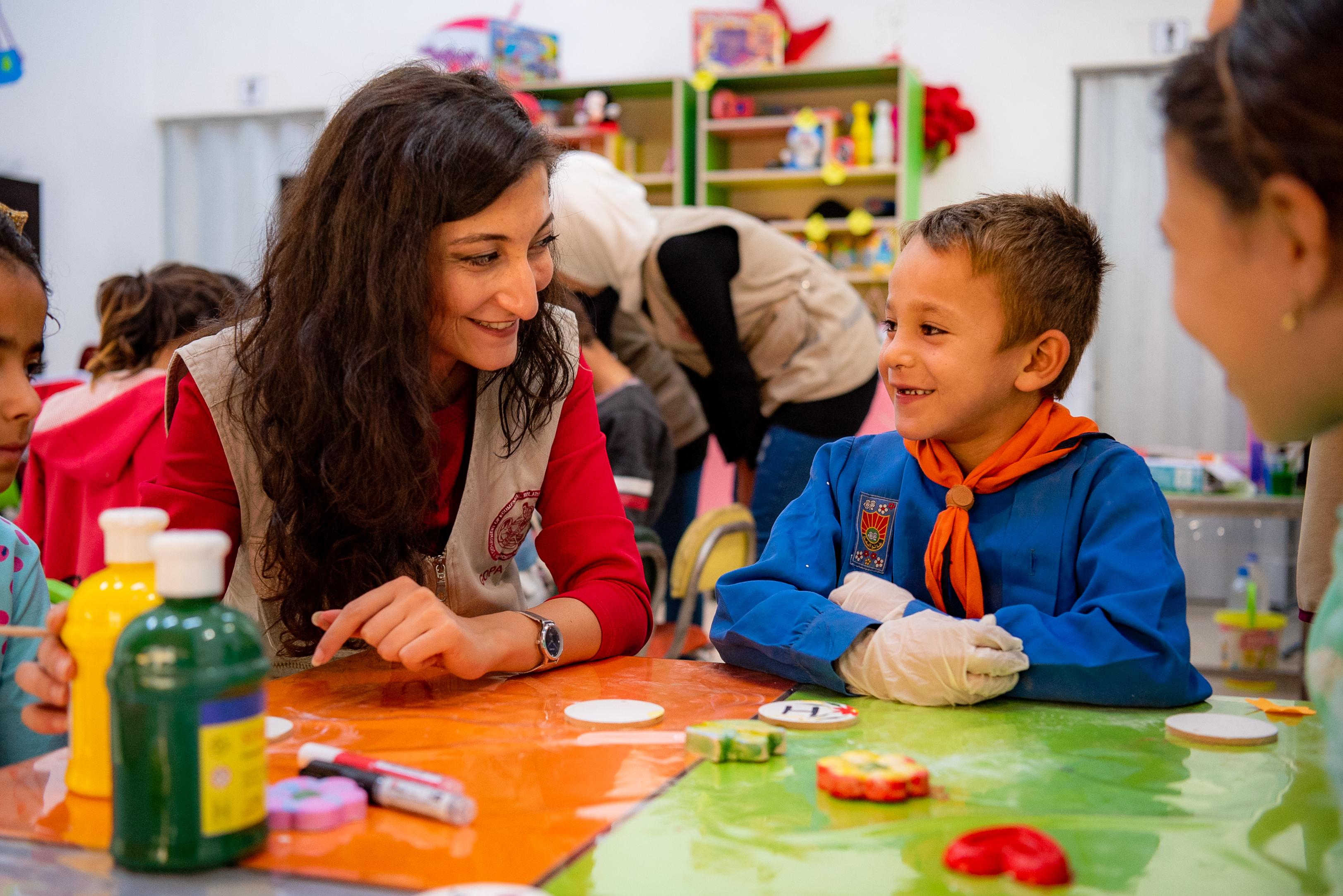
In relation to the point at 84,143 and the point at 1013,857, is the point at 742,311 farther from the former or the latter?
the point at 84,143

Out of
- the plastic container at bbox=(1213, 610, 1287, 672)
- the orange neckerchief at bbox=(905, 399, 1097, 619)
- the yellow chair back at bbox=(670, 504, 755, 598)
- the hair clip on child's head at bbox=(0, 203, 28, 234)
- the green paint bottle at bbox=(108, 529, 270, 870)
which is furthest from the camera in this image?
the plastic container at bbox=(1213, 610, 1287, 672)

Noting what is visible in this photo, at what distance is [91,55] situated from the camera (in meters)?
6.31

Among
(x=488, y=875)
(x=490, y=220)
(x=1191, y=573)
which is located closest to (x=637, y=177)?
(x=1191, y=573)

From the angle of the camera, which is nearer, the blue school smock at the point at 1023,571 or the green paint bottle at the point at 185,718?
the green paint bottle at the point at 185,718

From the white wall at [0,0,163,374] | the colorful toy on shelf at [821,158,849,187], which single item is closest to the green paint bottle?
the colorful toy on shelf at [821,158,849,187]

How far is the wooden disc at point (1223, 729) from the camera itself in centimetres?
94

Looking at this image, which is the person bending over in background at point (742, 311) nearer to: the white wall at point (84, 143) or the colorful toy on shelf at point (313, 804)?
the colorful toy on shelf at point (313, 804)

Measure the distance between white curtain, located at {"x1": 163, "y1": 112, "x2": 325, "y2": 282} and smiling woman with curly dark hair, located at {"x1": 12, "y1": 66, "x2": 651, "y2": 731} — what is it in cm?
565

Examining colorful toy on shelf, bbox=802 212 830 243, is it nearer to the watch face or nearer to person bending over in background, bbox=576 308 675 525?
person bending over in background, bbox=576 308 675 525

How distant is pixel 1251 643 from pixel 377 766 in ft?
11.5

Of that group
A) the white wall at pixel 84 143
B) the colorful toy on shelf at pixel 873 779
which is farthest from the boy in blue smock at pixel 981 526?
the white wall at pixel 84 143

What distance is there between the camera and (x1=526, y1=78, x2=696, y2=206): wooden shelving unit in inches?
215

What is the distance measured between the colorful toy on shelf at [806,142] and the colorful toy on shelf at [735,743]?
4.68 meters

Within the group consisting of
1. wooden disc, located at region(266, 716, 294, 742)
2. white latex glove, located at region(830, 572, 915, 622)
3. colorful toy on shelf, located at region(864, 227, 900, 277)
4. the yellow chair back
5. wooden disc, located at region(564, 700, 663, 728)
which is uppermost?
colorful toy on shelf, located at region(864, 227, 900, 277)
